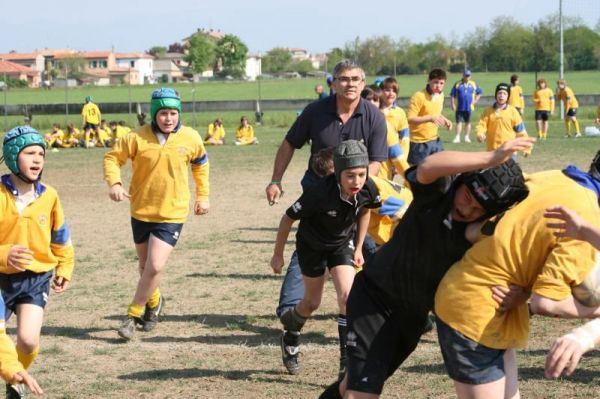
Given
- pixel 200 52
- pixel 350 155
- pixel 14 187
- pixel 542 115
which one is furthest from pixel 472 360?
pixel 200 52

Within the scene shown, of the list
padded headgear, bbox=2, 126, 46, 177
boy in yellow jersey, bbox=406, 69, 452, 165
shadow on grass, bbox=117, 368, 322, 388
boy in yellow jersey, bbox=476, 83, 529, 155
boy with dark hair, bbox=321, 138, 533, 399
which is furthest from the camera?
boy in yellow jersey, bbox=476, 83, 529, 155

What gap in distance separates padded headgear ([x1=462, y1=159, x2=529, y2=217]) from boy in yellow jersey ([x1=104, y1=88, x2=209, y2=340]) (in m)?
4.54

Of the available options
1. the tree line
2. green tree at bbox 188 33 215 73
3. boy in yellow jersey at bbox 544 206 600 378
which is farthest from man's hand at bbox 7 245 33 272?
green tree at bbox 188 33 215 73

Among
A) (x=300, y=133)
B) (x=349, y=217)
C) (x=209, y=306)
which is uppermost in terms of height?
(x=300, y=133)

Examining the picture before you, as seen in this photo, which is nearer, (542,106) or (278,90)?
(542,106)

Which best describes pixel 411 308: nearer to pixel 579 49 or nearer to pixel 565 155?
pixel 565 155

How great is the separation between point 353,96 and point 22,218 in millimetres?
2730

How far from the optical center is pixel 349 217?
6727 millimetres

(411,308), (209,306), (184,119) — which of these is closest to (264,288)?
(209,306)

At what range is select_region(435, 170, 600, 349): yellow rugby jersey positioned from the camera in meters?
4.04

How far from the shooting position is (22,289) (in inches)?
250

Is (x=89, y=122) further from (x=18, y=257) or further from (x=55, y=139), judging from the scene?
(x=18, y=257)

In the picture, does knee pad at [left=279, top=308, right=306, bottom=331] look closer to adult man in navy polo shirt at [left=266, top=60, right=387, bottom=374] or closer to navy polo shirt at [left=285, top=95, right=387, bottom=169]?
adult man in navy polo shirt at [left=266, top=60, right=387, bottom=374]

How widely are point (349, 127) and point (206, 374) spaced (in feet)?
7.28
